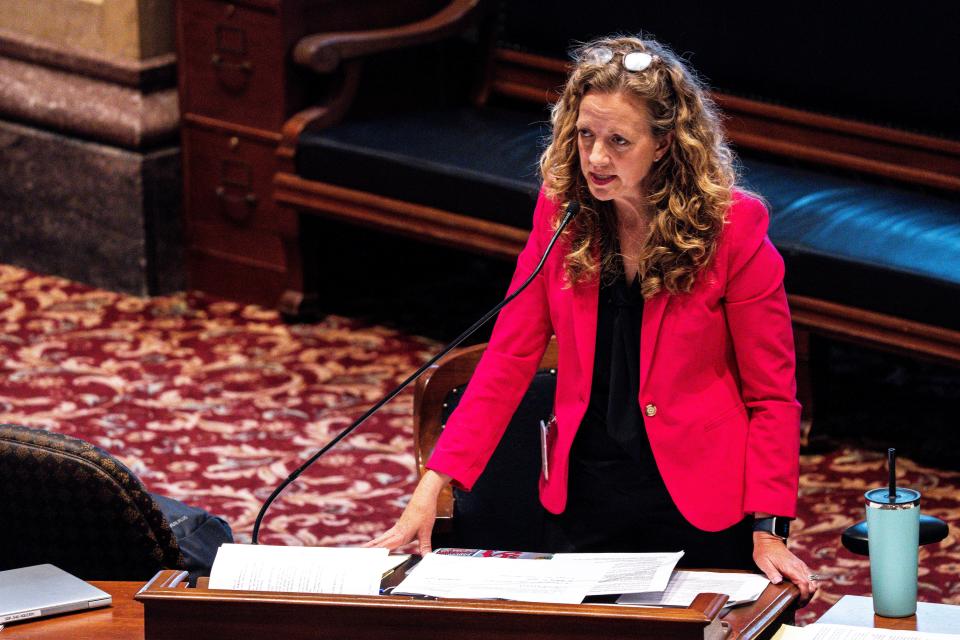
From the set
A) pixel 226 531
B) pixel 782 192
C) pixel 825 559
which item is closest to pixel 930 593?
pixel 825 559

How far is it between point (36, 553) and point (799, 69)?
11.5ft

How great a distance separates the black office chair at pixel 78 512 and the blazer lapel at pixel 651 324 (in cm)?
76

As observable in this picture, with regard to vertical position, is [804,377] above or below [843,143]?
below

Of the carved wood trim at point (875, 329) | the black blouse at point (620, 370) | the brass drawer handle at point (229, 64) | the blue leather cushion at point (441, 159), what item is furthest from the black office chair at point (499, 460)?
the brass drawer handle at point (229, 64)

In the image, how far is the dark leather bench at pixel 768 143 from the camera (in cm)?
456

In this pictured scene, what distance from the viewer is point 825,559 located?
13.3 feet

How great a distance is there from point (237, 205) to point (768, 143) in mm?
1899

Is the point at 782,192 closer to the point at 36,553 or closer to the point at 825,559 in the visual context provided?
the point at 825,559

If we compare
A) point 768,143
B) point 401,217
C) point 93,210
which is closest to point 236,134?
point 93,210

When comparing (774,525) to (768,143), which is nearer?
(774,525)

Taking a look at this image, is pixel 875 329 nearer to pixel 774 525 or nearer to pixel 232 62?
pixel 774 525

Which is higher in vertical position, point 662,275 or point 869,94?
point 662,275

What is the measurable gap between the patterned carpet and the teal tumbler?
1589 millimetres

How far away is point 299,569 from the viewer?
2.18 meters
